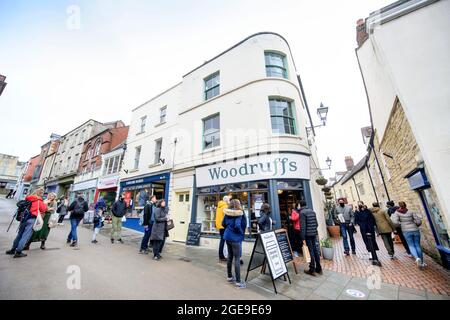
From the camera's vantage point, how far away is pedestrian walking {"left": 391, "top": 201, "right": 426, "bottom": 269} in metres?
5.10

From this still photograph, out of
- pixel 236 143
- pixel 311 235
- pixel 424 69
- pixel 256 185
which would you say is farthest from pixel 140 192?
pixel 424 69

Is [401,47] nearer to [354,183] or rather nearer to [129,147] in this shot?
[129,147]

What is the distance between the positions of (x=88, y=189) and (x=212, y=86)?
619 inches

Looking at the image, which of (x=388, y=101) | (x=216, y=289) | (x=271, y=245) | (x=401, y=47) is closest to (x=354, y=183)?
(x=388, y=101)

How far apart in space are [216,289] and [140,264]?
8.65 ft

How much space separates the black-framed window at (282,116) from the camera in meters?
7.85

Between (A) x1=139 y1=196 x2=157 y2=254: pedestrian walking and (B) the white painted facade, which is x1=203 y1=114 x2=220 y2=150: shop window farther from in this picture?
(B) the white painted facade

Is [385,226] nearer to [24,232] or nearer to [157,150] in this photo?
[24,232]

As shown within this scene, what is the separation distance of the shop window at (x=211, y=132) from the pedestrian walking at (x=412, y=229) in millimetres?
7337

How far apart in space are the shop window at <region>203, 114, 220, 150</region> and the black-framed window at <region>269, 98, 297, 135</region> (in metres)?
2.86

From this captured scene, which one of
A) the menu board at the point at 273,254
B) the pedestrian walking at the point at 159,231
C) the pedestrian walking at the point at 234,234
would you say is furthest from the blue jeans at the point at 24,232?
the menu board at the point at 273,254

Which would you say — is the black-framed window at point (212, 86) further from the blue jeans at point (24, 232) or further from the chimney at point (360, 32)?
the blue jeans at point (24, 232)

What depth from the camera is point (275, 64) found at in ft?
29.5

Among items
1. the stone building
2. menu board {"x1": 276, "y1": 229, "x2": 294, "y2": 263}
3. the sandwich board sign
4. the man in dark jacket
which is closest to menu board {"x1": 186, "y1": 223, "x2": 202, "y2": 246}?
the sandwich board sign
